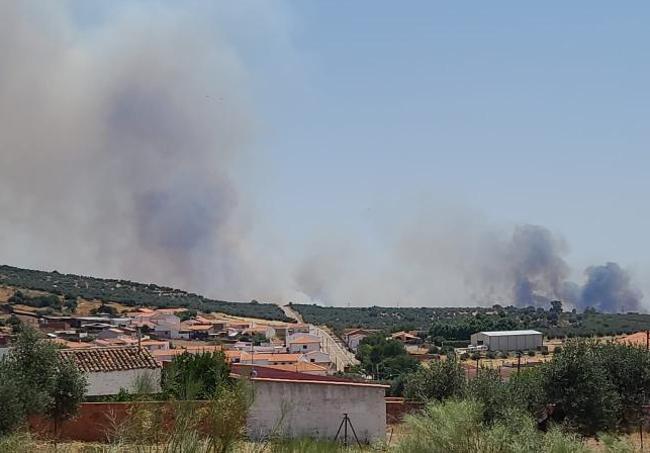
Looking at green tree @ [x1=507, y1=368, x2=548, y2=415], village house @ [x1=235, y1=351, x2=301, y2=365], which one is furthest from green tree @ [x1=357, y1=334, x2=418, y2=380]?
green tree @ [x1=507, y1=368, x2=548, y2=415]

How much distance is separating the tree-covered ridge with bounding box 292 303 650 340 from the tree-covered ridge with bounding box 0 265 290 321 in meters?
10.2

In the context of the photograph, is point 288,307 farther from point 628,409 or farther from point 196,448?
point 196,448

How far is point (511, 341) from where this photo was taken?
280 feet

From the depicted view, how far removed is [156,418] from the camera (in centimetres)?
1548

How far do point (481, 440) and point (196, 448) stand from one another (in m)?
5.93

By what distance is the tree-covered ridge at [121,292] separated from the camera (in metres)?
116

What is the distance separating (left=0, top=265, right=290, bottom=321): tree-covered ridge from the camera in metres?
116

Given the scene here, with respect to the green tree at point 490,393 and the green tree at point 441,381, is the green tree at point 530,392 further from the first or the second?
the green tree at point 441,381

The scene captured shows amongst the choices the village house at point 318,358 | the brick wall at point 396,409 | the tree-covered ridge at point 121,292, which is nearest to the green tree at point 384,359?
the village house at point 318,358

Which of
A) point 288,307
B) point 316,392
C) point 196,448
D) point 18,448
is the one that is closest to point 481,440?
point 196,448

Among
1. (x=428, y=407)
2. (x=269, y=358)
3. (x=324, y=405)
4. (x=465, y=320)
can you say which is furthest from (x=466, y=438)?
(x=465, y=320)

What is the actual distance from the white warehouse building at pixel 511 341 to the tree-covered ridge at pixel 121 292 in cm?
4772

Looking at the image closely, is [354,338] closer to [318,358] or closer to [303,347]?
[303,347]

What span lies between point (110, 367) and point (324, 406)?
34.3 feet
